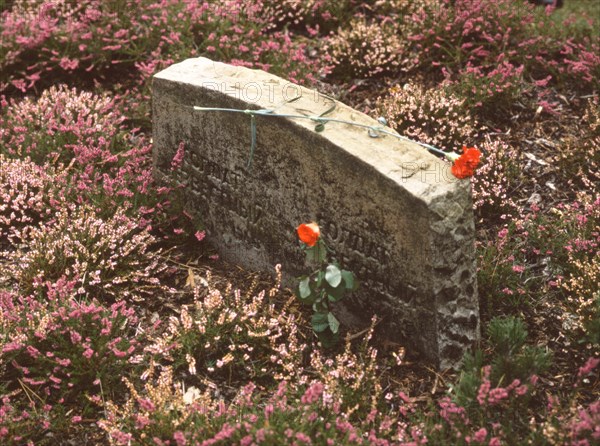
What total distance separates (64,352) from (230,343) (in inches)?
33.3

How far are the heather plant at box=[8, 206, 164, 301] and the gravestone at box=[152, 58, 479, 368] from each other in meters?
0.50

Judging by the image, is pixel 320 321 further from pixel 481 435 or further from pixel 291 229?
pixel 481 435

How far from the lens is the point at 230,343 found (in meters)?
3.80

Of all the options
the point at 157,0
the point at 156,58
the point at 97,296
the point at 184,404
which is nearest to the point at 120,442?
the point at 184,404

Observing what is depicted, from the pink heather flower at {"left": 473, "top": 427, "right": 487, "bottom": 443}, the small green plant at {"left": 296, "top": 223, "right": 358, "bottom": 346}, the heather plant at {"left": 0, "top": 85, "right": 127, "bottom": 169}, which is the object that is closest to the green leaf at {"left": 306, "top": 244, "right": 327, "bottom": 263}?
the small green plant at {"left": 296, "top": 223, "right": 358, "bottom": 346}

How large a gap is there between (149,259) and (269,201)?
96cm

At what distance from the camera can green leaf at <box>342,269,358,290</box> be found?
358 centimetres

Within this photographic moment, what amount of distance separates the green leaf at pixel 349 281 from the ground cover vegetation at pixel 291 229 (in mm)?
356

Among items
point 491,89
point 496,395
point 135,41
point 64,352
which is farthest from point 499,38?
point 64,352

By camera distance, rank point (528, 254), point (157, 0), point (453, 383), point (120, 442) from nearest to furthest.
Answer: point (120, 442) < point (453, 383) < point (528, 254) < point (157, 0)

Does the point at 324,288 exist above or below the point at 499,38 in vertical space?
below

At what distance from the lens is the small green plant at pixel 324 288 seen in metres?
3.58

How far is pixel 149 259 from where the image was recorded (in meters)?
4.48

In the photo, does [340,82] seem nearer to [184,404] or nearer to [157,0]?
[157,0]
